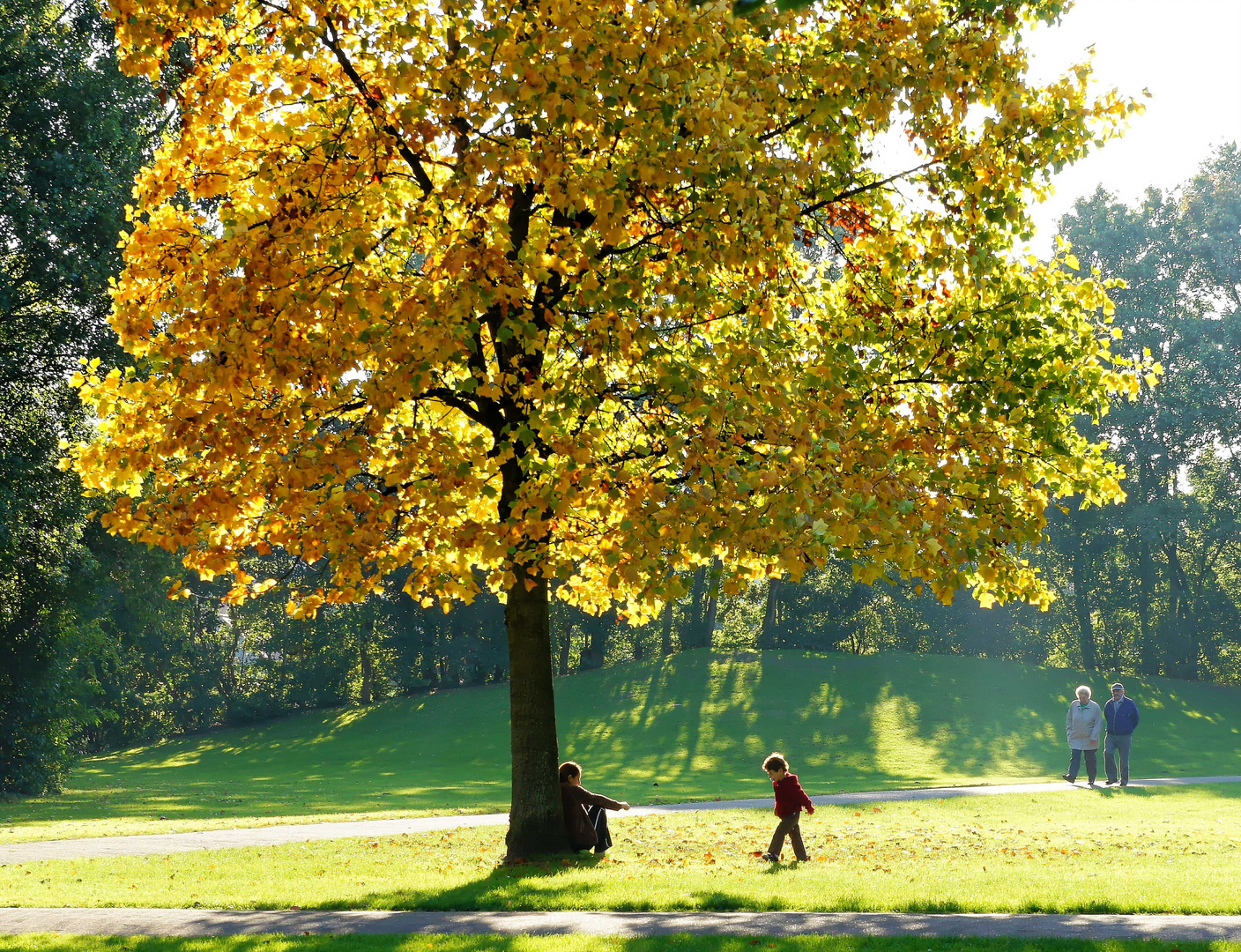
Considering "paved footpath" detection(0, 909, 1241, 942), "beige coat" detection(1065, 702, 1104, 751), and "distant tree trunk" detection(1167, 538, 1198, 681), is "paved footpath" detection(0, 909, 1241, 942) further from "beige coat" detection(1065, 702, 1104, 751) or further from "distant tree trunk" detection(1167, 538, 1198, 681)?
"distant tree trunk" detection(1167, 538, 1198, 681)

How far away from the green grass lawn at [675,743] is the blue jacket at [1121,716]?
19.0 ft

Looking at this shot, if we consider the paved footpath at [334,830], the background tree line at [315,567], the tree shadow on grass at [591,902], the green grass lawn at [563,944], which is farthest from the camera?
the background tree line at [315,567]

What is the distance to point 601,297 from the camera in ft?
30.8

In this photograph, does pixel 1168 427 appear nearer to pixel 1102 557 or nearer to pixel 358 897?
pixel 1102 557

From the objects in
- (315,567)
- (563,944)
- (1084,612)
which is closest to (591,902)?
(563,944)

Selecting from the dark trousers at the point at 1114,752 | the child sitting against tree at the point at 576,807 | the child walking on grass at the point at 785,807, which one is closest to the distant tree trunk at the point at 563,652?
the dark trousers at the point at 1114,752

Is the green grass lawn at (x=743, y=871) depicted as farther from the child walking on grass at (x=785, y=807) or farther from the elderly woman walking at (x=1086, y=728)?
the elderly woman walking at (x=1086, y=728)

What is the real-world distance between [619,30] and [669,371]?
280 cm

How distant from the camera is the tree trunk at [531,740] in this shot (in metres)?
12.2

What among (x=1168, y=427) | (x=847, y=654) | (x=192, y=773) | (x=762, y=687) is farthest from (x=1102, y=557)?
(x=192, y=773)

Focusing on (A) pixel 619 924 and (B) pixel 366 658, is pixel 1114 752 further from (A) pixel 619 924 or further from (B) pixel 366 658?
(B) pixel 366 658

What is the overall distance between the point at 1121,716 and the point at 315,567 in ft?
127

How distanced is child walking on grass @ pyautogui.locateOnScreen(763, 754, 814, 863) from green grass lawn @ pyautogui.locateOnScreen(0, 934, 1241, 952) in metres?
3.94

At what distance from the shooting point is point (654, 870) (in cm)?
1143
